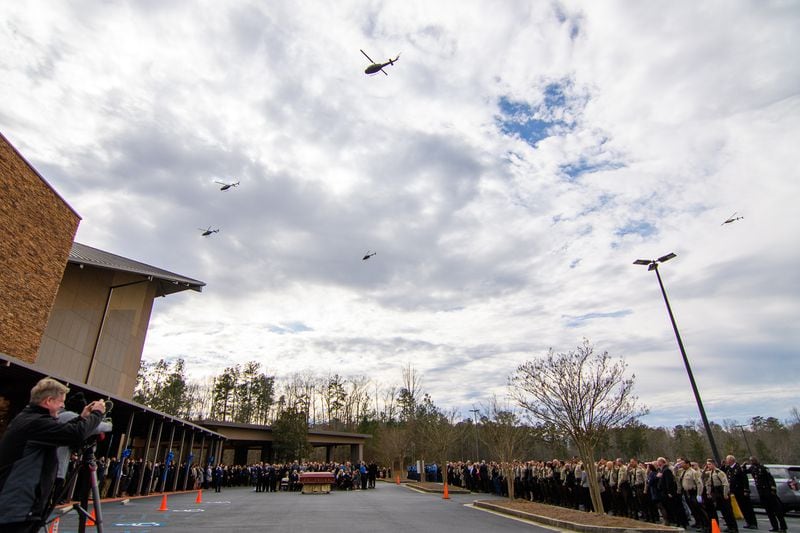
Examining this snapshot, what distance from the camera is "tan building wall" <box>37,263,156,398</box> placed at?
22.5m

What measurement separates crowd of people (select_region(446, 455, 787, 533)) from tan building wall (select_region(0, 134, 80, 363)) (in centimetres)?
1774

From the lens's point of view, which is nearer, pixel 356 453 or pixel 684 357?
pixel 684 357

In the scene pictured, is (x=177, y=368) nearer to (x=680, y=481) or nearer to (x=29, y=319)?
(x=29, y=319)

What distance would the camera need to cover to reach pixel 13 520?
11.0ft

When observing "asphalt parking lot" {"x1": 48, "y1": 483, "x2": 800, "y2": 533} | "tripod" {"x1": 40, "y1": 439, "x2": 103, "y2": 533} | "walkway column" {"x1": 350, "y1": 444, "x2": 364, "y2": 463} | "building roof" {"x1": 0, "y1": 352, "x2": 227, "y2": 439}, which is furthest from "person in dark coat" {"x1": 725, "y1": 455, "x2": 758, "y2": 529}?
"walkway column" {"x1": 350, "y1": 444, "x2": 364, "y2": 463}

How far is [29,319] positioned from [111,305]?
39.0 feet

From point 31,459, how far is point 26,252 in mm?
15442

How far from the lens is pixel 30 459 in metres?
3.52

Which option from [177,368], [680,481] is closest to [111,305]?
[680,481]

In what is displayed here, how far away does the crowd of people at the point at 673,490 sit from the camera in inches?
455

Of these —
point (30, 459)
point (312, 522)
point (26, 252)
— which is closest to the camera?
point (30, 459)

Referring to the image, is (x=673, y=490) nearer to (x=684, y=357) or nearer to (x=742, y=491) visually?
(x=742, y=491)

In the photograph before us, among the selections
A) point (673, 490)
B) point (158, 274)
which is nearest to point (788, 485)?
point (673, 490)

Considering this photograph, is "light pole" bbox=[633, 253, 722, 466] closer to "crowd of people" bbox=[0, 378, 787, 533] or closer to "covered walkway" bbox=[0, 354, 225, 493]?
"crowd of people" bbox=[0, 378, 787, 533]
